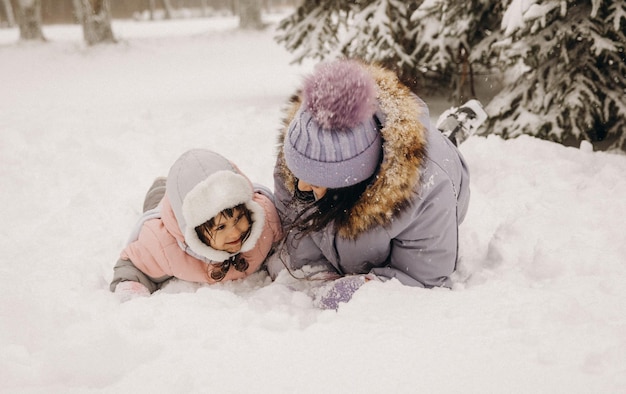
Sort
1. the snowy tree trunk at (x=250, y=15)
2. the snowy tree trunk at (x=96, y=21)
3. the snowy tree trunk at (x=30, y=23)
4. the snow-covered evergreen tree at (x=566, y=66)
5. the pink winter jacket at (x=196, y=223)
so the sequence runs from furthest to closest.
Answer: the snowy tree trunk at (x=250, y=15) < the snowy tree trunk at (x=30, y=23) < the snowy tree trunk at (x=96, y=21) < the snow-covered evergreen tree at (x=566, y=66) < the pink winter jacket at (x=196, y=223)

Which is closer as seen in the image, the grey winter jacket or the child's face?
the grey winter jacket

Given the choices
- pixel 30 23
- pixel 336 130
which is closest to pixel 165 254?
pixel 336 130

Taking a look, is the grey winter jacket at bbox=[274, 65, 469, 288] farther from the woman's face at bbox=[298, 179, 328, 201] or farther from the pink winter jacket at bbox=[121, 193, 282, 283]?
the pink winter jacket at bbox=[121, 193, 282, 283]

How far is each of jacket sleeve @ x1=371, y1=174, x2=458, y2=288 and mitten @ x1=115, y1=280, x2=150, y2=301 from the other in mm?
1229

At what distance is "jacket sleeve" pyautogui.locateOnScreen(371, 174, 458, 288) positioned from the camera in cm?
221

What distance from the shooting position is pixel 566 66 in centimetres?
413

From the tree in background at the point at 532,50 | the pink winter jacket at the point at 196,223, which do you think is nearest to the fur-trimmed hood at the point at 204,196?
the pink winter jacket at the point at 196,223

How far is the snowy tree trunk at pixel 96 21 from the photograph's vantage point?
39.7ft

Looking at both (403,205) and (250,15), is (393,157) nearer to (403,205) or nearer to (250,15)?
(403,205)

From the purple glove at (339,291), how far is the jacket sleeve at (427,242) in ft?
0.43

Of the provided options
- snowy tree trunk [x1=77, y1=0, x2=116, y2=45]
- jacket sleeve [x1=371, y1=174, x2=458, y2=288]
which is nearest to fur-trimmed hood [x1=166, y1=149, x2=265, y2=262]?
jacket sleeve [x1=371, y1=174, x2=458, y2=288]

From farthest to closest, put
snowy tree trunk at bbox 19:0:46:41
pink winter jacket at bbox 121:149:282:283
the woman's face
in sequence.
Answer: snowy tree trunk at bbox 19:0:46:41 → pink winter jacket at bbox 121:149:282:283 → the woman's face

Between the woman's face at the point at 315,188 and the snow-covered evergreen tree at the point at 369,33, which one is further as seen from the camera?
the snow-covered evergreen tree at the point at 369,33

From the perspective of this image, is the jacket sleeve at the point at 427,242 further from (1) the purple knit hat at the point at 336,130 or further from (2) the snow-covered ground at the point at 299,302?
(1) the purple knit hat at the point at 336,130
